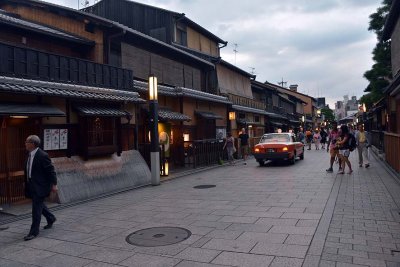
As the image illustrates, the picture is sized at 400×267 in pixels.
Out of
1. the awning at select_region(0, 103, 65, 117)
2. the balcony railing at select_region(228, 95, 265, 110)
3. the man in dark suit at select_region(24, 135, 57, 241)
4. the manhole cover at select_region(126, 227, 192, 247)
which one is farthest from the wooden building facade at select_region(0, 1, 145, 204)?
the balcony railing at select_region(228, 95, 265, 110)

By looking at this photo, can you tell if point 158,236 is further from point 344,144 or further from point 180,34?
point 180,34

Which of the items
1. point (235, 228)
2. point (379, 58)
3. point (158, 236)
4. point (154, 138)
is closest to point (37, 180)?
point (158, 236)

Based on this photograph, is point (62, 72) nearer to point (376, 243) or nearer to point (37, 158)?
point (37, 158)

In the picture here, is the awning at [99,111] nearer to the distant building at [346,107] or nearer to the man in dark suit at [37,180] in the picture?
the man in dark suit at [37,180]

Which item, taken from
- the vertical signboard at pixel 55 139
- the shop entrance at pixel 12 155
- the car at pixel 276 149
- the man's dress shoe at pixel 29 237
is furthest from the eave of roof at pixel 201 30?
the man's dress shoe at pixel 29 237

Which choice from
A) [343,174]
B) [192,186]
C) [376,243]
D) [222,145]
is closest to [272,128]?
[222,145]

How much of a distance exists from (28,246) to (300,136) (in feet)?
99.5

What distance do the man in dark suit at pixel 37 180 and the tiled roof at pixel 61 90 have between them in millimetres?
2741

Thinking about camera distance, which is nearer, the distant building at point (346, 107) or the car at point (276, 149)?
the car at point (276, 149)

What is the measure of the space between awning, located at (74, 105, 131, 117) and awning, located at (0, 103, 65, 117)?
944mm

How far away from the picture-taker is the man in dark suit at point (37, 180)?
20.4 feet

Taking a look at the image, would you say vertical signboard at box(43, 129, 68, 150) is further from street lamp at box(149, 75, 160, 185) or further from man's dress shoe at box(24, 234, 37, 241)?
man's dress shoe at box(24, 234, 37, 241)

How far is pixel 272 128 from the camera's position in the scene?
124 feet

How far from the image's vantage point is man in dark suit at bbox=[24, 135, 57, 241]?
20.4 ft
